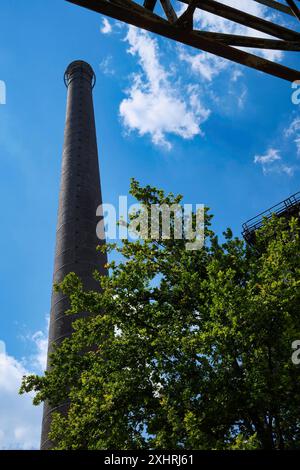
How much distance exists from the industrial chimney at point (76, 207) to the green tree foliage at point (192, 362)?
900cm

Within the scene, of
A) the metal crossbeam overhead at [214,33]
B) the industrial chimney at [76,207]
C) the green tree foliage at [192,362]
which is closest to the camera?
the metal crossbeam overhead at [214,33]

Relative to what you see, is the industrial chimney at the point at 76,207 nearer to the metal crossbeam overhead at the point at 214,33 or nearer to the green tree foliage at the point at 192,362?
the green tree foliage at the point at 192,362

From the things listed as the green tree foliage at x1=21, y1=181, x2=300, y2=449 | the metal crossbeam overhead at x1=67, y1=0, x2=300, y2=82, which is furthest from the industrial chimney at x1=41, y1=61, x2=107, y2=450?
the metal crossbeam overhead at x1=67, y1=0, x2=300, y2=82

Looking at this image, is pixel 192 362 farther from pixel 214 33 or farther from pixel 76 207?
pixel 76 207

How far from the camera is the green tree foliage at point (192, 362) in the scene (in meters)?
7.82

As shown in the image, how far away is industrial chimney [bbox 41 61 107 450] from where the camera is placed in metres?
20.4

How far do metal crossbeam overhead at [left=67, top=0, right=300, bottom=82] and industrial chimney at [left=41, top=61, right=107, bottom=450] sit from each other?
618 inches

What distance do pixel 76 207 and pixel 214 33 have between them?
20.6 m

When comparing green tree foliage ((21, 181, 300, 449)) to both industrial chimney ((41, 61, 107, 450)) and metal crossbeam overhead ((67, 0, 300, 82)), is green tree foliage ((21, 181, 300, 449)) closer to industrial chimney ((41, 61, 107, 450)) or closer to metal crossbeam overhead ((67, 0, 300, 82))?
metal crossbeam overhead ((67, 0, 300, 82))

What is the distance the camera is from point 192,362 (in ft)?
27.2

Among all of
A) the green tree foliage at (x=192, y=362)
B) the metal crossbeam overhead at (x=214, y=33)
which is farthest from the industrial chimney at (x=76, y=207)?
the metal crossbeam overhead at (x=214, y=33)

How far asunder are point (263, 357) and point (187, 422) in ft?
6.97
